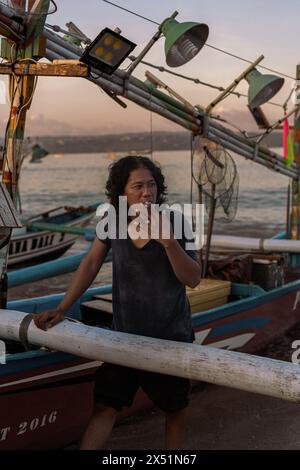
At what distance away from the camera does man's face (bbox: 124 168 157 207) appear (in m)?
3.48

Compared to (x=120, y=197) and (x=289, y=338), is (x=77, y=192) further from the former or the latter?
(x=120, y=197)

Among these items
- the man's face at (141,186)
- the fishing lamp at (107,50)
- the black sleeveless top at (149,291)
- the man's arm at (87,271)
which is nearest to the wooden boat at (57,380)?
the man's arm at (87,271)

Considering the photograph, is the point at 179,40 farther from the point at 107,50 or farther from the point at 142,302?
the point at 142,302

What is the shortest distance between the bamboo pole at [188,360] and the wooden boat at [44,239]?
10.4 m

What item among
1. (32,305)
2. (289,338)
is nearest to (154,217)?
(32,305)

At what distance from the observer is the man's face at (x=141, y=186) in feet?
11.4

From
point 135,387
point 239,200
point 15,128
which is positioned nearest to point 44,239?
point 15,128

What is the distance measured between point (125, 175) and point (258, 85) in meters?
3.78

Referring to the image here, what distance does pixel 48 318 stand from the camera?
3938 mm

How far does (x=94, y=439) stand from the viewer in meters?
3.54

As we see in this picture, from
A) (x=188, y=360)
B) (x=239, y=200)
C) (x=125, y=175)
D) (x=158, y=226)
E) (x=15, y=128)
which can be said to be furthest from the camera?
(x=239, y=200)

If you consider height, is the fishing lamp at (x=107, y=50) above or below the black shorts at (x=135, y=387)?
above

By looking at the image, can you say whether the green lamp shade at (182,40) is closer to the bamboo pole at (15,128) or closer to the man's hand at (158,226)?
the bamboo pole at (15,128)

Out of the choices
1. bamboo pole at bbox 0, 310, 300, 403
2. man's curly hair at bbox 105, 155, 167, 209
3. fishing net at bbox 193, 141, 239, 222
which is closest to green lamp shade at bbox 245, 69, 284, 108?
fishing net at bbox 193, 141, 239, 222
